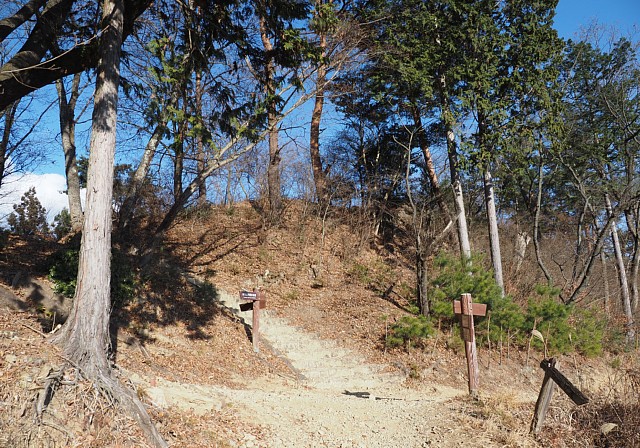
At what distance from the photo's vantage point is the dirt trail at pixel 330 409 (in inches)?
251

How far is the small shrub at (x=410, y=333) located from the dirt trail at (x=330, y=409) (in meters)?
1.41

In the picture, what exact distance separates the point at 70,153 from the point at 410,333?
447 inches

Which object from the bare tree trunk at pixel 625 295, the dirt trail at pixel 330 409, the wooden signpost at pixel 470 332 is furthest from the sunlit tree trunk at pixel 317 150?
the wooden signpost at pixel 470 332

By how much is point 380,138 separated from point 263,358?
12.5 meters

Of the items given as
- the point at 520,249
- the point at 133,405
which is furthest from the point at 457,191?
the point at 133,405

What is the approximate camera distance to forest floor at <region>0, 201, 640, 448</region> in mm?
5387

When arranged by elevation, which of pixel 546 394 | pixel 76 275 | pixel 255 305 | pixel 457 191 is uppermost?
pixel 457 191

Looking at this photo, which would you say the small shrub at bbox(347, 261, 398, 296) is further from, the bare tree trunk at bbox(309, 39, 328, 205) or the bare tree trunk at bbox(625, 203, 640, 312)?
the bare tree trunk at bbox(625, 203, 640, 312)

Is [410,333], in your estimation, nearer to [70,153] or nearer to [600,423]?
[600,423]

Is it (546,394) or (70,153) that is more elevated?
(70,153)

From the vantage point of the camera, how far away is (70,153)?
14195 millimetres

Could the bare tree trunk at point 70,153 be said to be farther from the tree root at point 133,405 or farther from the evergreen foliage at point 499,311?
the evergreen foliage at point 499,311

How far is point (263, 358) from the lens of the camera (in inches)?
433

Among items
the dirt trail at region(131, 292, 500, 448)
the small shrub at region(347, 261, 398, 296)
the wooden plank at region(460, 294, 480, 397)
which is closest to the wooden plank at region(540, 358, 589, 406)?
the dirt trail at region(131, 292, 500, 448)
